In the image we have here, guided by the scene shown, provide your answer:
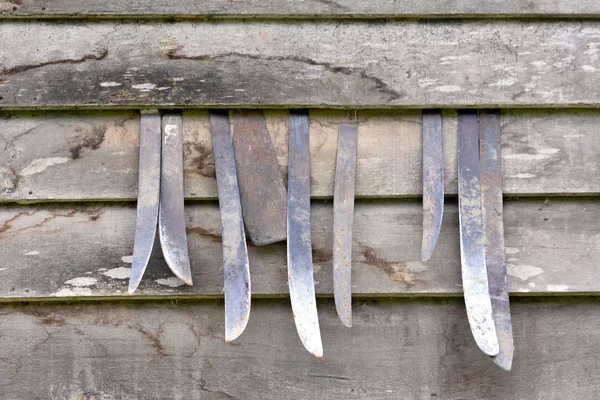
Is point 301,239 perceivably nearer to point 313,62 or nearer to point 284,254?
point 284,254

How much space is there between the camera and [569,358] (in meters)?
1.17

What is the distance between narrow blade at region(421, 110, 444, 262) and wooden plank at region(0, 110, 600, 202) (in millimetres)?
18

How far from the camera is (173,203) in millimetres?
1098

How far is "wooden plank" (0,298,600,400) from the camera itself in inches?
45.7

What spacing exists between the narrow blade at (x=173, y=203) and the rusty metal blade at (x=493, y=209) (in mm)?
596

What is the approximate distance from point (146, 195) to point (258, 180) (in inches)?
8.7

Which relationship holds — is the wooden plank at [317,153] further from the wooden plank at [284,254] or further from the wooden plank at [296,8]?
the wooden plank at [296,8]

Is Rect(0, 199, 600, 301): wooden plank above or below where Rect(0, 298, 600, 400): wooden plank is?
above

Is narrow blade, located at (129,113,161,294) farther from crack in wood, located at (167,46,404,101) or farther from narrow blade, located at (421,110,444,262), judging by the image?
narrow blade, located at (421,110,444,262)

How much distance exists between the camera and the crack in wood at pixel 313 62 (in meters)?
1.11

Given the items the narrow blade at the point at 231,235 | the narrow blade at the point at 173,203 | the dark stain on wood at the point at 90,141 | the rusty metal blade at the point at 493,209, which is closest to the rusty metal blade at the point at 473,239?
the rusty metal blade at the point at 493,209

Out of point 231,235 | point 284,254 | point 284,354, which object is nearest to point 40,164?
point 231,235

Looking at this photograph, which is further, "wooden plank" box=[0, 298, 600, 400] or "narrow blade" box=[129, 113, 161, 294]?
"wooden plank" box=[0, 298, 600, 400]

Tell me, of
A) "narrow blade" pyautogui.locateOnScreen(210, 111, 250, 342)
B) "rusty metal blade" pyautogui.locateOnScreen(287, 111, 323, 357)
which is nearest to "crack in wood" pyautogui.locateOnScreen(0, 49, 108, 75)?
"narrow blade" pyautogui.locateOnScreen(210, 111, 250, 342)
